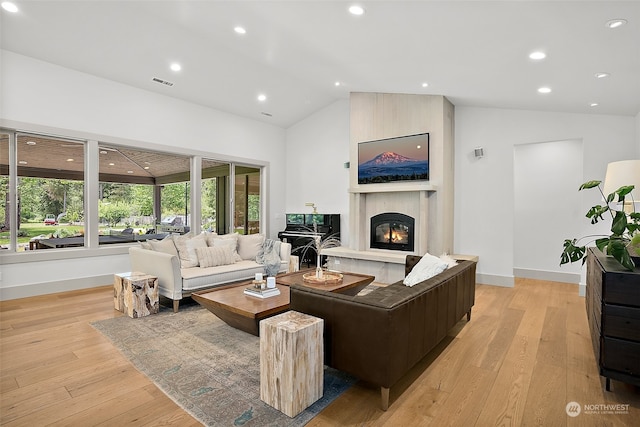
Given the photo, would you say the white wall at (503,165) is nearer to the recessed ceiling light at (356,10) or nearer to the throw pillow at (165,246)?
the recessed ceiling light at (356,10)

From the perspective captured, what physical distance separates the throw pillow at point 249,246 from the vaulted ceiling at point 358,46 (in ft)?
9.12

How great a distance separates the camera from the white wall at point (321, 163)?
7176mm

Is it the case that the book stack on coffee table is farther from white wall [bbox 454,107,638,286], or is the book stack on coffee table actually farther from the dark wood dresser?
white wall [bbox 454,107,638,286]

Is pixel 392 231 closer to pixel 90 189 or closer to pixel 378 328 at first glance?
pixel 378 328

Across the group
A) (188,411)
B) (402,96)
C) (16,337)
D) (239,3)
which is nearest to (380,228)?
(402,96)

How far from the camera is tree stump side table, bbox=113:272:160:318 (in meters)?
3.77

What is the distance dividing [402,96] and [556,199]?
3254 millimetres

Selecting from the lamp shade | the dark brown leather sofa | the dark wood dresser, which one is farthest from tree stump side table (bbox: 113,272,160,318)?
the lamp shade

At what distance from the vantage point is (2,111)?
14.3 feet

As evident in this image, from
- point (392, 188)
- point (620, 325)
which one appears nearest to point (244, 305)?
point (620, 325)

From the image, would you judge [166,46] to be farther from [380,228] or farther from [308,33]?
[380,228]

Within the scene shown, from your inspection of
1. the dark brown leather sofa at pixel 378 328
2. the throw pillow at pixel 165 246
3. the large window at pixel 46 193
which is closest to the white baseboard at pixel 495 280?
the dark brown leather sofa at pixel 378 328

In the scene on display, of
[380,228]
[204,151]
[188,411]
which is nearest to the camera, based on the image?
[188,411]

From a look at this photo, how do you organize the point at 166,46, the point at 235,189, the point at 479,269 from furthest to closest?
the point at 235,189 → the point at 479,269 → the point at 166,46
